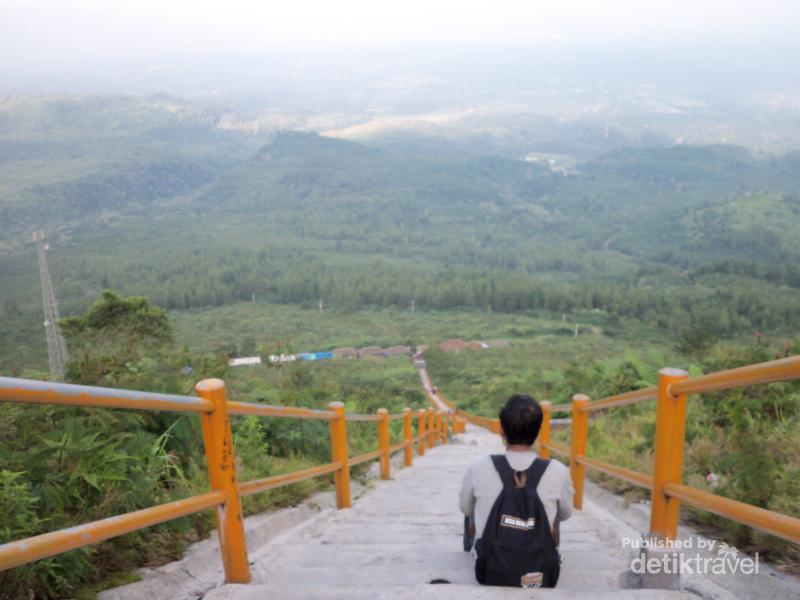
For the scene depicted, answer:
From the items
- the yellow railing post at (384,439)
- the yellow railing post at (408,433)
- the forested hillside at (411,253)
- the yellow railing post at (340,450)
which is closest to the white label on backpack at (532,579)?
the yellow railing post at (340,450)

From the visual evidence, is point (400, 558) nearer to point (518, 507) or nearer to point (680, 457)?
point (518, 507)

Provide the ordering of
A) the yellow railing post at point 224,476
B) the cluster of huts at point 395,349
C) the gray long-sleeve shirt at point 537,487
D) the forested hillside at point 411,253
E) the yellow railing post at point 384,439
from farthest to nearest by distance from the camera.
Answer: the forested hillside at point 411,253, the cluster of huts at point 395,349, the yellow railing post at point 384,439, the gray long-sleeve shirt at point 537,487, the yellow railing post at point 224,476

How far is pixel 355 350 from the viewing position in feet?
207

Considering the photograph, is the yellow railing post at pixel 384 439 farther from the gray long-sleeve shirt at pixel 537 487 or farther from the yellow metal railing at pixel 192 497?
the gray long-sleeve shirt at pixel 537 487

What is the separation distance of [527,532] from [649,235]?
161337 mm

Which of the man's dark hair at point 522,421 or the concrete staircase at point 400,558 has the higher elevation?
the man's dark hair at point 522,421

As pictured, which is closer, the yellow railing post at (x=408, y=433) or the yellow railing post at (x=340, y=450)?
the yellow railing post at (x=340, y=450)

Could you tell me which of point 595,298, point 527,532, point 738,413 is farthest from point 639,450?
point 595,298

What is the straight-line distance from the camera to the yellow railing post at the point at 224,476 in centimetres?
243

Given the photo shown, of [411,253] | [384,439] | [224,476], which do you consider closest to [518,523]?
[224,476]

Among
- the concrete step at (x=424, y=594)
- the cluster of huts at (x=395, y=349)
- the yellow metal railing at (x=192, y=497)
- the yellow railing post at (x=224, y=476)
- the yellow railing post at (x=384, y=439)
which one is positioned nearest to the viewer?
the yellow metal railing at (x=192, y=497)

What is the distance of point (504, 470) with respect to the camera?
2557 millimetres

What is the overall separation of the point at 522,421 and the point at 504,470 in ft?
0.70

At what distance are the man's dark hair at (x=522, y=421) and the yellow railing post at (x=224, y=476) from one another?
1.14 m
